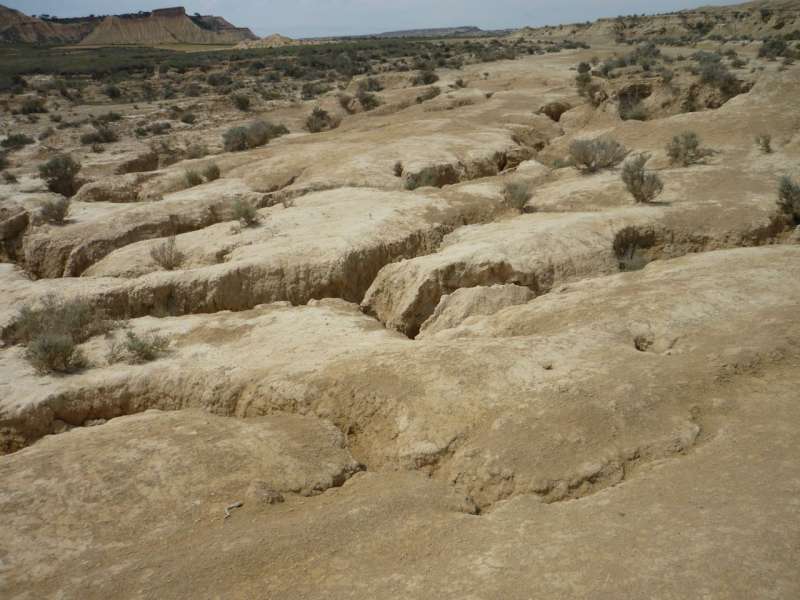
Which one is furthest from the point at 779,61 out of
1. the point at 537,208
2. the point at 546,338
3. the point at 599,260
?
the point at 546,338

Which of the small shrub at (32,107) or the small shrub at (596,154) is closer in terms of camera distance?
the small shrub at (596,154)

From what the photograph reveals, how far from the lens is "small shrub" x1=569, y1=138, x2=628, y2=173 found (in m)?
12.9

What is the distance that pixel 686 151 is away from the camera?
12656 millimetres

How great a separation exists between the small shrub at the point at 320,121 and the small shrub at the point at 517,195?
1277 centimetres

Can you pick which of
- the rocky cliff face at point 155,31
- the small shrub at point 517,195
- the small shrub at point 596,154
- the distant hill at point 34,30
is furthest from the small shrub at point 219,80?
the distant hill at point 34,30

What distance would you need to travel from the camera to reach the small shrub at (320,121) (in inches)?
910

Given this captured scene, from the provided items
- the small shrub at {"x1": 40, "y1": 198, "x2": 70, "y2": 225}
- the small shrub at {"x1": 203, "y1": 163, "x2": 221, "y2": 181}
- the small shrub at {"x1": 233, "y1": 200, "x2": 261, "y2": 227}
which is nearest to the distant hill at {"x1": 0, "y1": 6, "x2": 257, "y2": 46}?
the small shrub at {"x1": 203, "y1": 163, "x2": 221, "y2": 181}

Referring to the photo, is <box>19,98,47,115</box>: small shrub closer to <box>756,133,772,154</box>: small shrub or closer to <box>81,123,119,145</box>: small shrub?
<box>81,123,119,145</box>: small shrub

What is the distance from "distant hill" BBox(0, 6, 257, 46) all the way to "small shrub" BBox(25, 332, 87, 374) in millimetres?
102463

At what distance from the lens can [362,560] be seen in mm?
4055

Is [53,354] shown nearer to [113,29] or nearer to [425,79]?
[425,79]

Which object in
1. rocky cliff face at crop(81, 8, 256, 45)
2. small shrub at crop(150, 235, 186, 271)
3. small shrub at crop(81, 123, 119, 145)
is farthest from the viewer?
rocky cliff face at crop(81, 8, 256, 45)

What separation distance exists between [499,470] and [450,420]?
77cm

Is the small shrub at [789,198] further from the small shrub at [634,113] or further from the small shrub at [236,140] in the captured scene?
the small shrub at [236,140]
